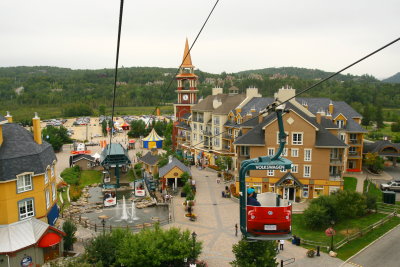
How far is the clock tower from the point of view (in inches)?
2502

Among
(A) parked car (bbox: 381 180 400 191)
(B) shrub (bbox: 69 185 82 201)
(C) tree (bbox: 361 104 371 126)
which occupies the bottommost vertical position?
(B) shrub (bbox: 69 185 82 201)

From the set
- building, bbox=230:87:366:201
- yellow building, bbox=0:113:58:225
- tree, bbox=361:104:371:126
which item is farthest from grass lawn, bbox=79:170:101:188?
tree, bbox=361:104:371:126

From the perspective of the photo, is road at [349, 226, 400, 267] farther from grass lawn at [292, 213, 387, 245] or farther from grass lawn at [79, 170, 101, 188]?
grass lawn at [79, 170, 101, 188]

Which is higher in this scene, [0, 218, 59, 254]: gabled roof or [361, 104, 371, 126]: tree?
[361, 104, 371, 126]: tree

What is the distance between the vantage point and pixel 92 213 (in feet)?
113

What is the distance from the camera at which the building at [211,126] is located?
5183 cm

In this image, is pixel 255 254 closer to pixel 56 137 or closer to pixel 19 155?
pixel 19 155

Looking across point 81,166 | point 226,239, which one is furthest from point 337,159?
point 81,166

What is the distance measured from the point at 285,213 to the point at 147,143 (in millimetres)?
61644

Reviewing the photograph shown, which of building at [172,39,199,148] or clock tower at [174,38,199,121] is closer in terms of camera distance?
clock tower at [174,38,199,121]

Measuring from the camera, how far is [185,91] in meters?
64.6

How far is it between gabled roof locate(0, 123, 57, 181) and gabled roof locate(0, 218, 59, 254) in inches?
134

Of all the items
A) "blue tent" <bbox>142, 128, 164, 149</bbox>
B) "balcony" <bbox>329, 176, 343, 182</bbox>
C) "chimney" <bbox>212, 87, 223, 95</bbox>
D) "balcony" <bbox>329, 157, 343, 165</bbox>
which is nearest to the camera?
"balcony" <bbox>329, 176, 343, 182</bbox>

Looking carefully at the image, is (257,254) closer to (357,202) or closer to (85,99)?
(357,202)
